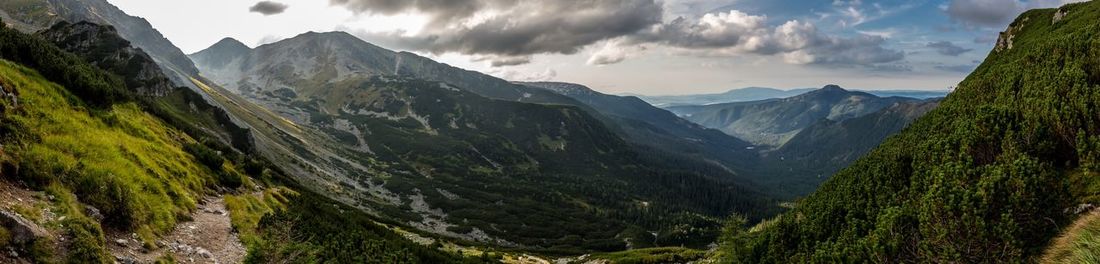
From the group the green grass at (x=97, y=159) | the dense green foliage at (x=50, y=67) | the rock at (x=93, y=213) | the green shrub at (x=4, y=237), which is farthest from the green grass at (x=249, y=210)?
the dense green foliage at (x=50, y=67)

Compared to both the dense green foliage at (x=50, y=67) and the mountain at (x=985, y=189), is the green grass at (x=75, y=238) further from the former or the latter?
the mountain at (x=985, y=189)

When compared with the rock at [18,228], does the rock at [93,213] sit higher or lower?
lower

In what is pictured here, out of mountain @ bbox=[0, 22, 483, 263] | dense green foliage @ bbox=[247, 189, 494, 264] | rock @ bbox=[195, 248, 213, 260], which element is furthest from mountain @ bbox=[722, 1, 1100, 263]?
rock @ bbox=[195, 248, 213, 260]

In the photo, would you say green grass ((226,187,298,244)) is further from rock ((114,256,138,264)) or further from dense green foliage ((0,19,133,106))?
dense green foliage ((0,19,133,106))

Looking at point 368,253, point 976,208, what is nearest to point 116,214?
point 368,253

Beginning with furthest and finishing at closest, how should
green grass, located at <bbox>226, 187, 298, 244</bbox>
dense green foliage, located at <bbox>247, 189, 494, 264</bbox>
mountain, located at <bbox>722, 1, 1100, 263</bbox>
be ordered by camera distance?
green grass, located at <bbox>226, 187, 298, 244</bbox> → mountain, located at <bbox>722, 1, 1100, 263</bbox> → dense green foliage, located at <bbox>247, 189, 494, 264</bbox>

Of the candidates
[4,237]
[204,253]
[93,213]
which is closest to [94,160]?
[93,213]

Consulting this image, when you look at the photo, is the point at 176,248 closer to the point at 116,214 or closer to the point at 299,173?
the point at 116,214
